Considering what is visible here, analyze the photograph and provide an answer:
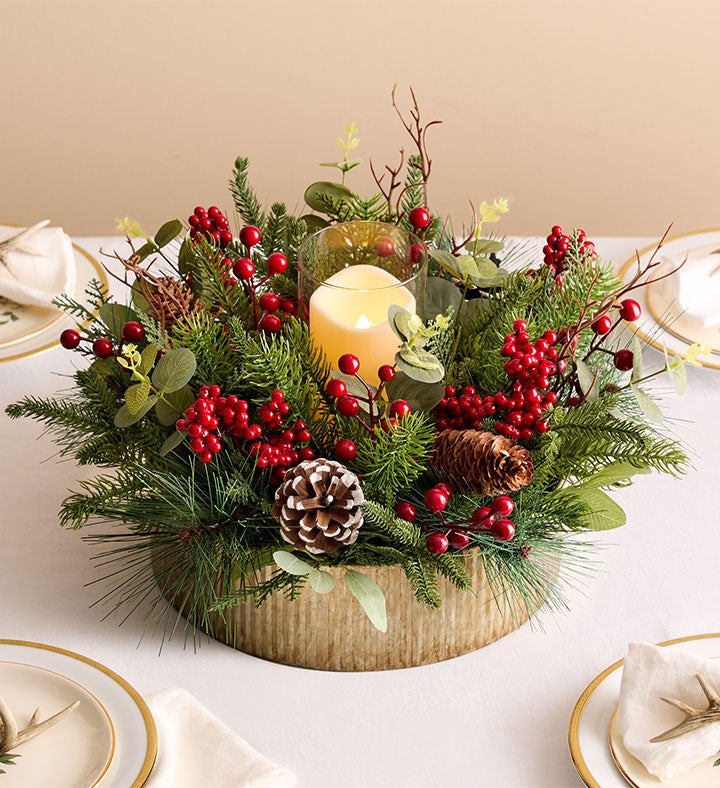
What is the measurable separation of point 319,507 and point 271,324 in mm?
161

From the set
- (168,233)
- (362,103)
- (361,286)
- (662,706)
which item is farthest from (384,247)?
(362,103)

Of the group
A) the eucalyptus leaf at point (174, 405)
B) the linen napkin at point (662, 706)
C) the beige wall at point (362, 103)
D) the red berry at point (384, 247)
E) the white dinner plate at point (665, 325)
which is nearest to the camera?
the linen napkin at point (662, 706)

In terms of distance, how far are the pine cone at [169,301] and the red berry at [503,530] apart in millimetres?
254

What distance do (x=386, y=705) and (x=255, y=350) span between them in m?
0.24

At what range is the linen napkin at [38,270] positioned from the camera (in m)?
1.06

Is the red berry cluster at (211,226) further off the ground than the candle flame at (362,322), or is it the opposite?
the red berry cluster at (211,226)

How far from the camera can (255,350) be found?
683mm

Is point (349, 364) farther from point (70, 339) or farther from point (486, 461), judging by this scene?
point (70, 339)

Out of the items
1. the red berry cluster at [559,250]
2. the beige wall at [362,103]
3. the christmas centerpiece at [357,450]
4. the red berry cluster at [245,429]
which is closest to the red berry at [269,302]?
the christmas centerpiece at [357,450]

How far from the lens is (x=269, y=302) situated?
2.51 feet

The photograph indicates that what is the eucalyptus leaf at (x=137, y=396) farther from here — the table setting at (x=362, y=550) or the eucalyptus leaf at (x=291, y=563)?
the eucalyptus leaf at (x=291, y=563)

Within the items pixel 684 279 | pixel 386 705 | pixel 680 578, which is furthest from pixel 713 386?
pixel 386 705

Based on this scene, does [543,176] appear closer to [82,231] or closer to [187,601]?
[82,231]

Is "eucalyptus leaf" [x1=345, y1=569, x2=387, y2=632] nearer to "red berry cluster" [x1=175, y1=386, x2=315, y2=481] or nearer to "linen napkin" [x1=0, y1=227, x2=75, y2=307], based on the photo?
"red berry cluster" [x1=175, y1=386, x2=315, y2=481]
